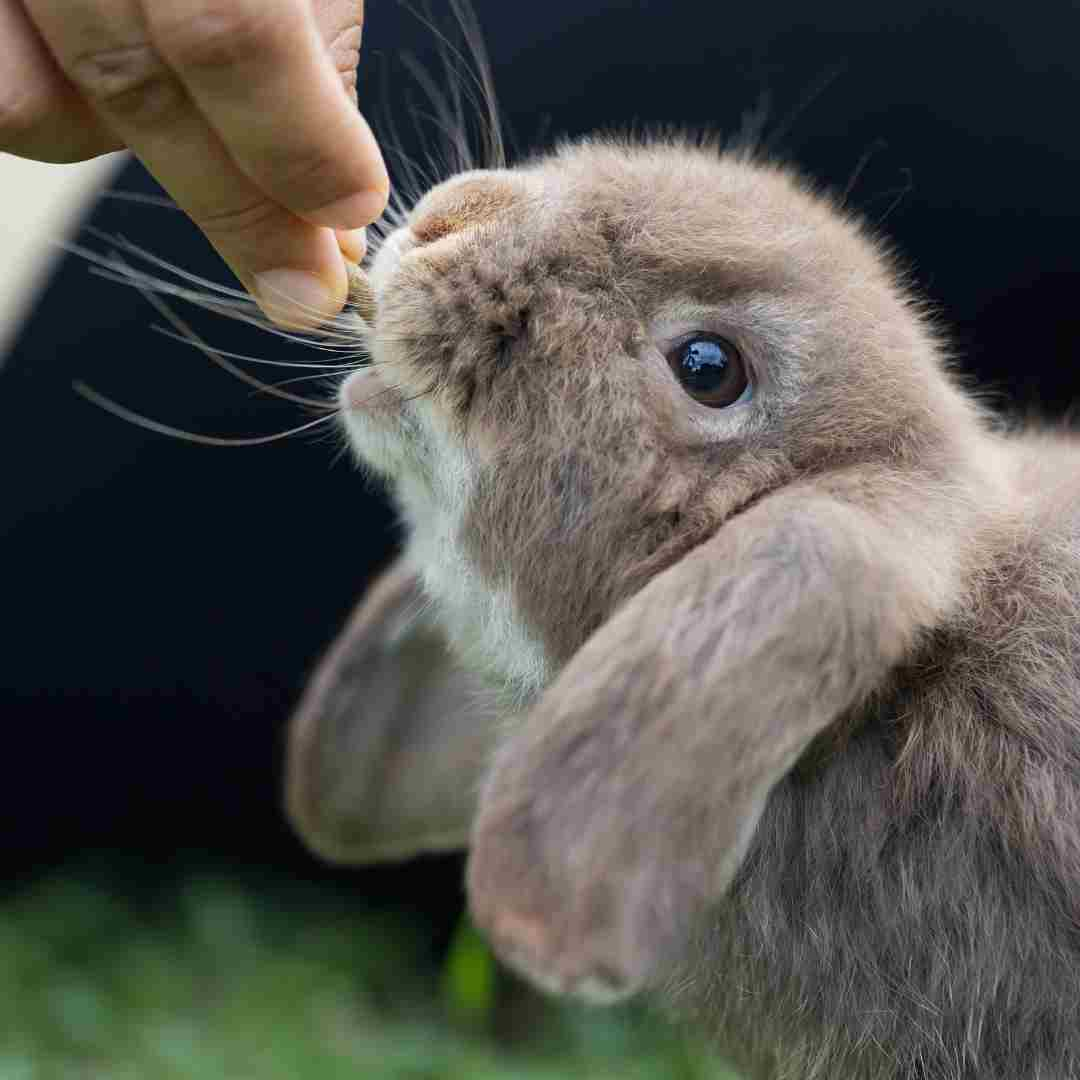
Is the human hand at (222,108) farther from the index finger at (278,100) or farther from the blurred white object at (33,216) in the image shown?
the blurred white object at (33,216)

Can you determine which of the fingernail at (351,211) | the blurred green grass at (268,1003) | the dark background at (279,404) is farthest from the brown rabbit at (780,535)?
the dark background at (279,404)

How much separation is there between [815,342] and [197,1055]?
2.44 meters

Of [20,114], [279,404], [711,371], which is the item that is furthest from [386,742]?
[20,114]

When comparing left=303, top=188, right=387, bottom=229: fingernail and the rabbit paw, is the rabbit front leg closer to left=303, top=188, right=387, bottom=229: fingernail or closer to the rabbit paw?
the rabbit paw

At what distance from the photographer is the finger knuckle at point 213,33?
5.21ft

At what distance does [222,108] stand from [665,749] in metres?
0.89

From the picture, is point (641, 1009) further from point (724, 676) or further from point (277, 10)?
point (277, 10)

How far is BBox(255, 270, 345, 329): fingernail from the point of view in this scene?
2047 millimetres

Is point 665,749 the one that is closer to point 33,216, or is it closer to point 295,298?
point 295,298

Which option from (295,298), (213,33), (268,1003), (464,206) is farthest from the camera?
(268,1003)

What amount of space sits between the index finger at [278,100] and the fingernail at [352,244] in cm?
37

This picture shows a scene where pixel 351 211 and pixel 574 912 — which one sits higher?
pixel 351 211

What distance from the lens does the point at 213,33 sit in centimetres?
160

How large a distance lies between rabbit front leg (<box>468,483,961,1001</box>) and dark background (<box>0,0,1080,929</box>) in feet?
6.50
